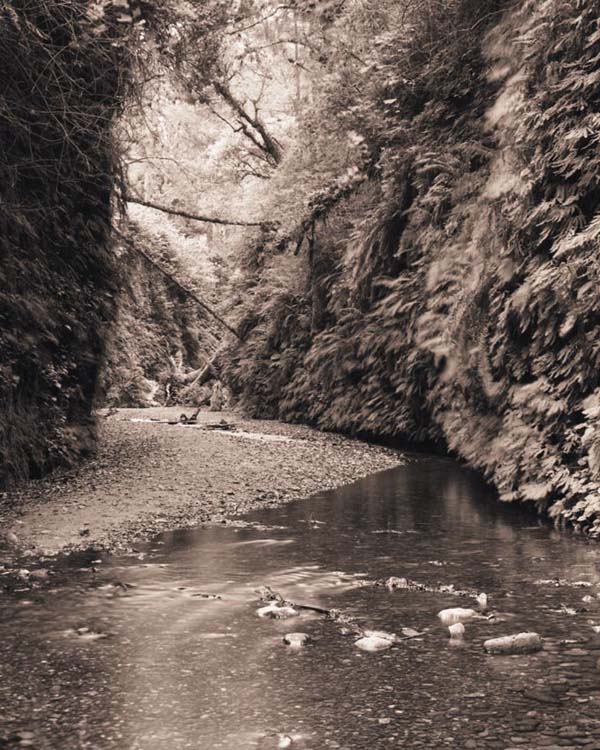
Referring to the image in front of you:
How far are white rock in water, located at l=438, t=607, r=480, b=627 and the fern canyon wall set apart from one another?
111 inches

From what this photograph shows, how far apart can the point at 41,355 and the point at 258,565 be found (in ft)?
15.4

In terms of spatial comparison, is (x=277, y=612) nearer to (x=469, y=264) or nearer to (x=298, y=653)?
(x=298, y=653)

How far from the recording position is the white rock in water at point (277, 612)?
4.66m

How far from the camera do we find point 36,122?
862 cm

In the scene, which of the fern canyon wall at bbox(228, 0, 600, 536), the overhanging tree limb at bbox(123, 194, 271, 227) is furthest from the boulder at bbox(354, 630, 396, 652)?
the overhanging tree limb at bbox(123, 194, 271, 227)

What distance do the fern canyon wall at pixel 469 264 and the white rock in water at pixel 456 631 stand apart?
3.12m

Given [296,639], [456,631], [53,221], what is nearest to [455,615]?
[456,631]

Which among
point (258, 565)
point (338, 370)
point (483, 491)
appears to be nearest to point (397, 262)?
point (338, 370)

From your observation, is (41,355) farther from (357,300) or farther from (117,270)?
(357,300)

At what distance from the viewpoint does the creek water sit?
10.3 feet

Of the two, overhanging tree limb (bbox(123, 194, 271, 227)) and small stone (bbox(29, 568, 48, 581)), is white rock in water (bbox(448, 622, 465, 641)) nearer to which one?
small stone (bbox(29, 568, 48, 581))

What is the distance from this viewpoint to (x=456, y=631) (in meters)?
4.30

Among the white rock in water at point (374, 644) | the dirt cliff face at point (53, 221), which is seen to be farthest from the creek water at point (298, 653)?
the dirt cliff face at point (53, 221)

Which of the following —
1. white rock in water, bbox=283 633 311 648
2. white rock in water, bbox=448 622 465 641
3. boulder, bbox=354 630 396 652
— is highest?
white rock in water, bbox=448 622 465 641
